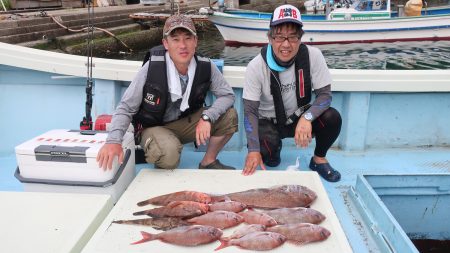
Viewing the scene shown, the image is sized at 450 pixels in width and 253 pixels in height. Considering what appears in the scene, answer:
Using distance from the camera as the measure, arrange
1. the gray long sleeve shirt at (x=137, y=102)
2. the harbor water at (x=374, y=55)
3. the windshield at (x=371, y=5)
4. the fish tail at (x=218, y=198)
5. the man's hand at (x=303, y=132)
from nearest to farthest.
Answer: the fish tail at (x=218, y=198), the gray long sleeve shirt at (x=137, y=102), the man's hand at (x=303, y=132), the harbor water at (x=374, y=55), the windshield at (x=371, y=5)

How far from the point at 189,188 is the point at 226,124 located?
28.7 inches

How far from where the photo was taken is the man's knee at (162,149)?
2625 mm

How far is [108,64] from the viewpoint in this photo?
319cm

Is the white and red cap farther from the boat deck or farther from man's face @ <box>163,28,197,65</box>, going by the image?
the boat deck

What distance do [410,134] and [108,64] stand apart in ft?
9.18

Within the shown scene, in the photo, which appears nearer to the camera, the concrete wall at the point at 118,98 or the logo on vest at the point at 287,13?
the logo on vest at the point at 287,13

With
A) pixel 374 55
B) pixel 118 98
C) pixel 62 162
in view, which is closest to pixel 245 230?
pixel 62 162

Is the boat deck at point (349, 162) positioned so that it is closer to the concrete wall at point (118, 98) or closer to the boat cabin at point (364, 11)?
the concrete wall at point (118, 98)

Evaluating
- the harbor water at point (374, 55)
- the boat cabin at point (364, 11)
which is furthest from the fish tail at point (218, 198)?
the boat cabin at point (364, 11)

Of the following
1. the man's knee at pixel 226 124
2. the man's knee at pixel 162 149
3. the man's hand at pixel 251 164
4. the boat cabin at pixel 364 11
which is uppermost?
the boat cabin at pixel 364 11

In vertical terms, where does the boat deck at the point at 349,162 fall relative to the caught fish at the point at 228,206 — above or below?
below

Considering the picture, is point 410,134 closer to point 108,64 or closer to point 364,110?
point 364,110

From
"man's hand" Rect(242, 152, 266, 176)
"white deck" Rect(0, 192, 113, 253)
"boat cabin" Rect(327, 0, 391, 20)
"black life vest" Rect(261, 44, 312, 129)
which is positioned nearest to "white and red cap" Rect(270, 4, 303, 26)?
"black life vest" Rect(261, 44, 312, 129)

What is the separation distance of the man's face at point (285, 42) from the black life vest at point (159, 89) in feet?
1.72
